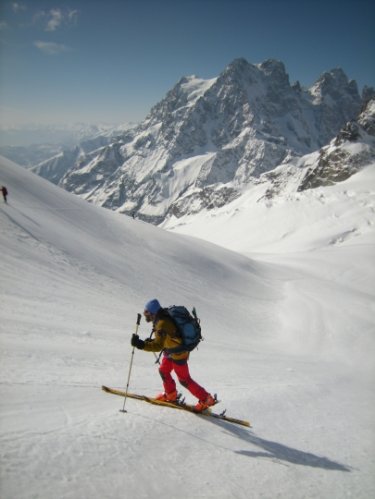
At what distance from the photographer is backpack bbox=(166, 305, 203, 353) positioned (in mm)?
5797

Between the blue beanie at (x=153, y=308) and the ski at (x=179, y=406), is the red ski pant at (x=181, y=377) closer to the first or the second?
the ski at (x=179, y=406)

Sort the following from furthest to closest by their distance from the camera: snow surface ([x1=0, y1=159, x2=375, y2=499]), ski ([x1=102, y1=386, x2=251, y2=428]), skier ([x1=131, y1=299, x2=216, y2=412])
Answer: ski ([x1=102, y1=386, x2=251, y2=428]) → skier ([x1=131, y1=299, x2=216, y2=412]) → snow surface ([x1=0, y1=159, x2=375, y2=499])

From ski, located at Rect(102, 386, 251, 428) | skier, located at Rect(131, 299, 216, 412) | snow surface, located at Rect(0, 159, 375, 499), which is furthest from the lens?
ski, located at Rect(102, 386, 251, 428)

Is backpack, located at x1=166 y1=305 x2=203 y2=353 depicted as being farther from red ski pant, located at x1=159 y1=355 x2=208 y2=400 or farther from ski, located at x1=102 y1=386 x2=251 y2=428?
ski, located at x1=102 y1=386 x2=251 y2=428

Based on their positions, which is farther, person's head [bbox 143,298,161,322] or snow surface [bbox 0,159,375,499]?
person's head [bbox 143,298,161,322]

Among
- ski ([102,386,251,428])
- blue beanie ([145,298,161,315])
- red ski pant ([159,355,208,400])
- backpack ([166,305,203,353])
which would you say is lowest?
ski ([102,386,251,428])

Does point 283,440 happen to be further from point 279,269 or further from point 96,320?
point 279,269

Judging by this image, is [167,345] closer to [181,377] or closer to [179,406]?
[181,377]

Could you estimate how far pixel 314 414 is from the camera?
291 inches

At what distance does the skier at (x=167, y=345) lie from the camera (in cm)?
575

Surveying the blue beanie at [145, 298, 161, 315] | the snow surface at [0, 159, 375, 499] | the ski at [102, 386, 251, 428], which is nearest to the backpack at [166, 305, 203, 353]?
the blue beanie at [145, 298, 161, 315]

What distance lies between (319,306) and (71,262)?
47.6 feet

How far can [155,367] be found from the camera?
8828 mm

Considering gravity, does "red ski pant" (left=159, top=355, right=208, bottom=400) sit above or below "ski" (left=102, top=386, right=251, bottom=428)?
above
